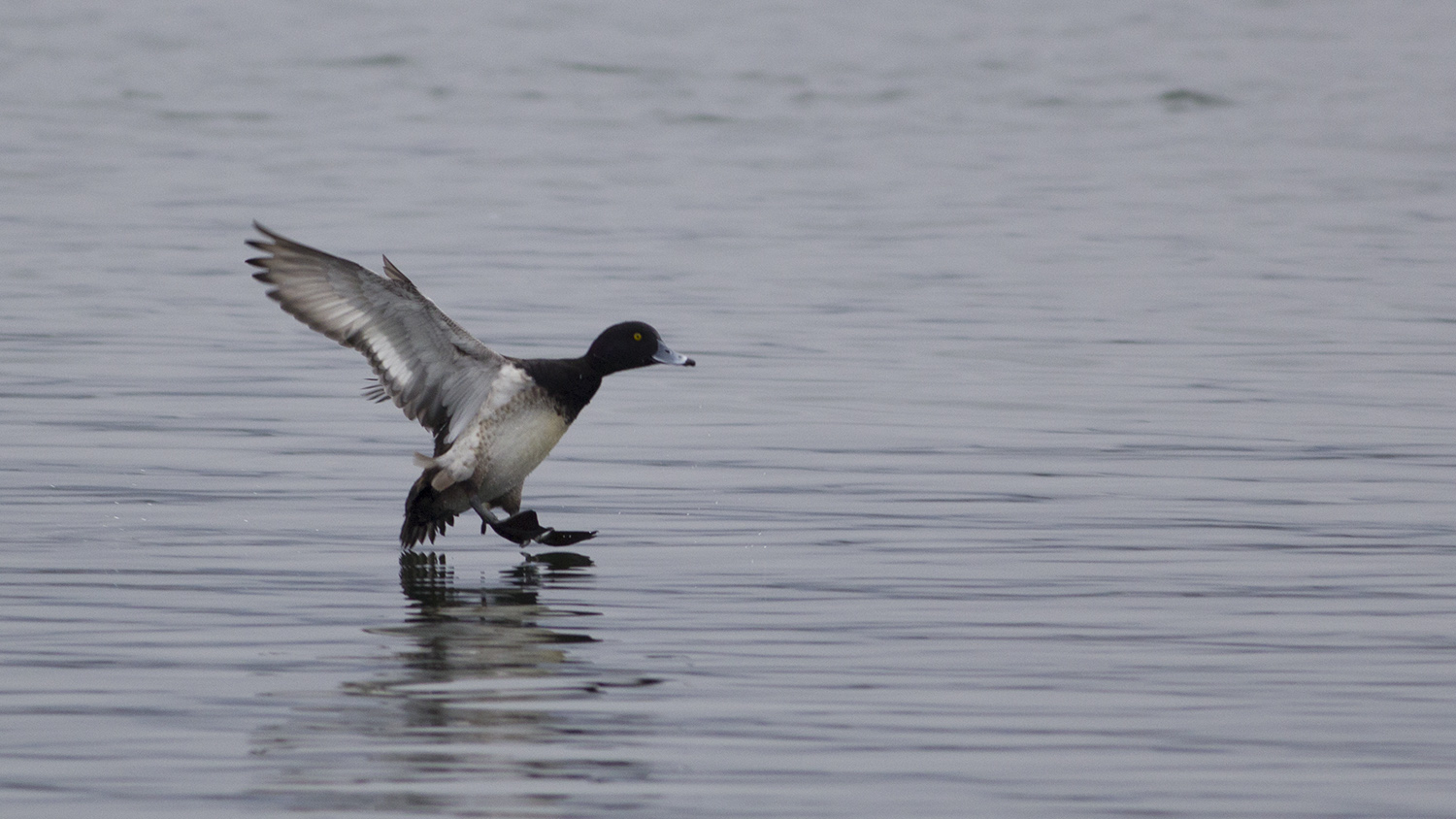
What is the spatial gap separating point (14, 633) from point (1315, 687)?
367 centimetres

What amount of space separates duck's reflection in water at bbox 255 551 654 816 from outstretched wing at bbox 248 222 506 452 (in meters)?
1.66

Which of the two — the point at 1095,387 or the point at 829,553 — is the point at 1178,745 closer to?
the point at 829,553

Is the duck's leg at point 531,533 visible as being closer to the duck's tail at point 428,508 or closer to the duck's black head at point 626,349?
the duck's tail at point 428,508

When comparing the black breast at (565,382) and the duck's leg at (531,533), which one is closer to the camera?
the duck's leg at (531,533)

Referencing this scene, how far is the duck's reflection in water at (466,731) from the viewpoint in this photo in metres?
5.63

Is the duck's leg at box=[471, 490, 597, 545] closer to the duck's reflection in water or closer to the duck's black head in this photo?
the duck's black head

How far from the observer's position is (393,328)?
29.8 feet

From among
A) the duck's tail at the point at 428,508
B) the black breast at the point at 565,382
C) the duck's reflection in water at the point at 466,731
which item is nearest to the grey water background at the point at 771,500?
the duck's reflection in water at the point at 466,731

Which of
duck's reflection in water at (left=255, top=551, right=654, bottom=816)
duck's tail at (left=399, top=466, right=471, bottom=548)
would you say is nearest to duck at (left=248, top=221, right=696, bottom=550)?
duck's tail at (left=399, top=466, right=471, bottom=548)

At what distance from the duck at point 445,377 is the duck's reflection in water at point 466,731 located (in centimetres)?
134

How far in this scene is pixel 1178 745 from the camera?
20.0 feet

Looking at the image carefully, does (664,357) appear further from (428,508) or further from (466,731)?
(466,731)

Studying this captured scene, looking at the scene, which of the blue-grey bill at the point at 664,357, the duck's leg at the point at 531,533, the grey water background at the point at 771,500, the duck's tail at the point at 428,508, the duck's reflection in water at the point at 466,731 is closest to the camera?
the duck's reflection in water at the point at 466,731

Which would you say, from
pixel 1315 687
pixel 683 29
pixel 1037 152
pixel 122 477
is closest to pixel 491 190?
pixel 1037 152
